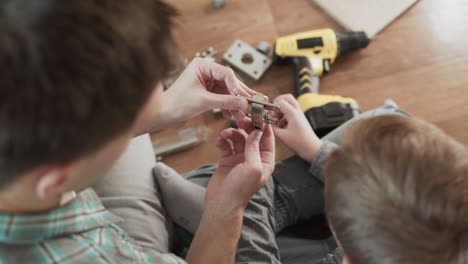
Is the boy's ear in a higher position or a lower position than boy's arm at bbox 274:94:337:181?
higher

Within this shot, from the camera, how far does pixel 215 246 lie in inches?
27.7

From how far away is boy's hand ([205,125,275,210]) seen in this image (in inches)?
28.6

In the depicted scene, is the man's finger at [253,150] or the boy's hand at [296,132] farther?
the boy's hand at [296,132]

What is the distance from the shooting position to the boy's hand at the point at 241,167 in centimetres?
73

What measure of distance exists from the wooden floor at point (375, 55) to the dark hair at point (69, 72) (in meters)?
→ 0.62

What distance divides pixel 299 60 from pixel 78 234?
667mm

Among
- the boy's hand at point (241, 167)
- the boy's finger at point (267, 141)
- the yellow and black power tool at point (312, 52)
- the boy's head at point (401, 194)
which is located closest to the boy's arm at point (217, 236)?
the boy's hand at point (241, 167)

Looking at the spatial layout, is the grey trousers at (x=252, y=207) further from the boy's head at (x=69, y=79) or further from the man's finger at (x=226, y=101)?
the boy's head at (x=69, y=79)

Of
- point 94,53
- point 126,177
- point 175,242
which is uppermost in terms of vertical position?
point 94,53

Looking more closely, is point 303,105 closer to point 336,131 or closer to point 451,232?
point 336,131

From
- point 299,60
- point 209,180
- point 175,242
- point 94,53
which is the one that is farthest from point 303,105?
point 94,53

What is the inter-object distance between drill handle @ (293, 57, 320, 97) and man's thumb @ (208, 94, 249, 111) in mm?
305

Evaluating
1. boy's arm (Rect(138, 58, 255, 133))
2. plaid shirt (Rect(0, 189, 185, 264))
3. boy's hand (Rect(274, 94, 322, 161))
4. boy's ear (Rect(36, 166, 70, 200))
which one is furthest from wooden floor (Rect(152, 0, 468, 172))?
boy's ear (Rect(36, 166, 70, 200))

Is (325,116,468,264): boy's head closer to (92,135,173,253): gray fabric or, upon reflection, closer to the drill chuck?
(92,135,173,253): gray fabric
